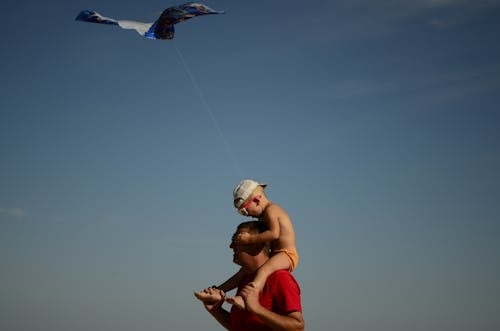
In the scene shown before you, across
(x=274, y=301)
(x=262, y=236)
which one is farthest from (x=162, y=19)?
(x=274, y=301)

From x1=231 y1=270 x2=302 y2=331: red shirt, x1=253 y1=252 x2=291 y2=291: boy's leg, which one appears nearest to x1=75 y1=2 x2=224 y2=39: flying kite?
x1=253 y1=252 x2=291 y2=291: boy's leg

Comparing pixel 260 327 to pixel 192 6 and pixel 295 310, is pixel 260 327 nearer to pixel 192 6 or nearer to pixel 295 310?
pixel 295 310

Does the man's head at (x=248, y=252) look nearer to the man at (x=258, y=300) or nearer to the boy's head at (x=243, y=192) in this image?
the man at (x=258, y=300)

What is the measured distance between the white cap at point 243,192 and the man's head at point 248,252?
1414 mm

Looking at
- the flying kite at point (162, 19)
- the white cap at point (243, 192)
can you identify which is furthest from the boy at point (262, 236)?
the flying kite at point (162, 19)

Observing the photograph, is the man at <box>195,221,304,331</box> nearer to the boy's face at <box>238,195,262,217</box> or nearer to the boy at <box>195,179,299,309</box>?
the boy at <box>195,179,299,309</box>

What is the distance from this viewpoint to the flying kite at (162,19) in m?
9.66

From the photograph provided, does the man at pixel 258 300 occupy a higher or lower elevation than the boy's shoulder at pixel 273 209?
lower

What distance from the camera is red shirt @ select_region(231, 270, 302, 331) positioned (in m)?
4.88

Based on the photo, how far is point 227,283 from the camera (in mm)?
5973

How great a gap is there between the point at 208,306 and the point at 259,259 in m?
0.72

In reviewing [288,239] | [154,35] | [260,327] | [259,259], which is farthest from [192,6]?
[260,327]

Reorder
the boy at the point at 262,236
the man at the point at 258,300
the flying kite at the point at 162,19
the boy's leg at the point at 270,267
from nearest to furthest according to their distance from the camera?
the man at the point at 258,300 → the boy's leg at the point at 270,267 → the boy at the point at 262,236 → the flying kite at the point at 162,19

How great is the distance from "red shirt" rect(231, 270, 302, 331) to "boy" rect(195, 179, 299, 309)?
0.32 feet
